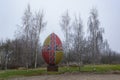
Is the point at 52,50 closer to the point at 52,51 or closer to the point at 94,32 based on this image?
the point at 52,51

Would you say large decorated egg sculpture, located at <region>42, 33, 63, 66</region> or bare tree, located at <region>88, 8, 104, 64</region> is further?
bare tree, located at <region>88, 8, 104, 64</region>

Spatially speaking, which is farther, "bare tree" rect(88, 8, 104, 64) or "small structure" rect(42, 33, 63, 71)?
"bare tree" rect(88, 8, 104, 64)

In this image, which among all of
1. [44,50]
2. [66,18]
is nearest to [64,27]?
[66,18]

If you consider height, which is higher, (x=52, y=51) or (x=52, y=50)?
(x=52, y=50)

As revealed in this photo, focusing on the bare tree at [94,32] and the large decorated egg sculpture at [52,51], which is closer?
the large decorated egg sculpture at [52,51]

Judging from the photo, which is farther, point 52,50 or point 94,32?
point 94,32

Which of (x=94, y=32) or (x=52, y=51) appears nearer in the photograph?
(x=52, y=51)

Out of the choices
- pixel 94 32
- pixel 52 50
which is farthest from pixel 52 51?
pixel 94 32

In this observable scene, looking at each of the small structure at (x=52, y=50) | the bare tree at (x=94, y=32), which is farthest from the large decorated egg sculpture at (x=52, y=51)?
the bare tree at (x=94, y=32)

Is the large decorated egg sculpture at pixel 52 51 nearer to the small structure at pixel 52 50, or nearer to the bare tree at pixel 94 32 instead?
the small structure at pixel 52 50

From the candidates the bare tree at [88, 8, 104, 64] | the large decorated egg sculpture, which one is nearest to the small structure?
the large decorated egg sculpture

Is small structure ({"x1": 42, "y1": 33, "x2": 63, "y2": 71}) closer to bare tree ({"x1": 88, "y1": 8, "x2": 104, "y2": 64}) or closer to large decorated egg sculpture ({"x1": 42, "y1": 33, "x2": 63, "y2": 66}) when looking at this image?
large decorated egg sculpture ({"x1": 42, "y1": 33, "x2": 63, "y2": 66})

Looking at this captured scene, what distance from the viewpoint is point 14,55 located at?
63.2 metres

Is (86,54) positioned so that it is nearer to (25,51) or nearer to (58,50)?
(25,51)
